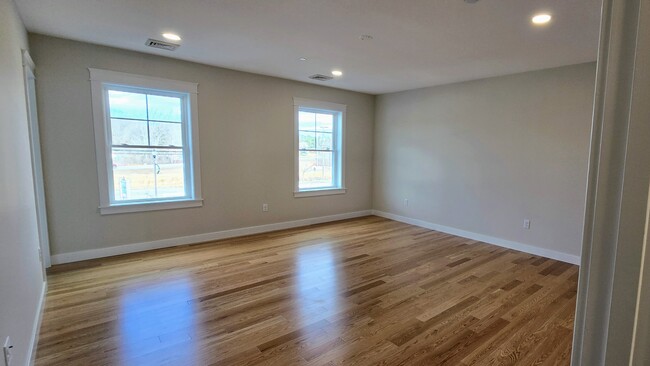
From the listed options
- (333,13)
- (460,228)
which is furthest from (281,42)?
(460,228)

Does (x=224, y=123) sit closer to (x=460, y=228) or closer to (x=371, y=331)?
(x=371, y=331)

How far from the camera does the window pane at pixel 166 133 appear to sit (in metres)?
4.26

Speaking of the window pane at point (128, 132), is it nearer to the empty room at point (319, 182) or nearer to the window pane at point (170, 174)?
the empty room at point (319, 182)

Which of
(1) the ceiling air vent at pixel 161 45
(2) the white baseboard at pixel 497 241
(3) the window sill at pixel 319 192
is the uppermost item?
(1) the ceiling air vent at pixel 161 45

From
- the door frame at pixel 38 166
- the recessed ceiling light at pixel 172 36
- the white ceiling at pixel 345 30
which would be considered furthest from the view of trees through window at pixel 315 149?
the door frame at pixel 38 166

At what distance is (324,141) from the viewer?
6.09 metres

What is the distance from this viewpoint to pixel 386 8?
2.59m

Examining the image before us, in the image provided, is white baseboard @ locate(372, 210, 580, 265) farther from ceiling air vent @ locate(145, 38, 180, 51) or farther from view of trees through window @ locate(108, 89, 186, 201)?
ceiling air vent @ locate(145, 38, 180, 51)

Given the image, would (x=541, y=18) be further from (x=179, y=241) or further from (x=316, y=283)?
(x=179, y=241)

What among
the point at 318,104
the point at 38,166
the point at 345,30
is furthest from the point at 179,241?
the point at 345,30

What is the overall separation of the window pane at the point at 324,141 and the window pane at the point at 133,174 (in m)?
2.78

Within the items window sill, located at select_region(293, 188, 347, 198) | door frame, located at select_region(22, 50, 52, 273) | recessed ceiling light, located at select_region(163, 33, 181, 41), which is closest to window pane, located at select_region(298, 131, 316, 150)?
window sill, located at select_region(293, 188, 347, 198)

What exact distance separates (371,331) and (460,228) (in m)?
3.37

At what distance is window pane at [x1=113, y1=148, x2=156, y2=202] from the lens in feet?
13.3
